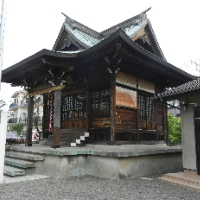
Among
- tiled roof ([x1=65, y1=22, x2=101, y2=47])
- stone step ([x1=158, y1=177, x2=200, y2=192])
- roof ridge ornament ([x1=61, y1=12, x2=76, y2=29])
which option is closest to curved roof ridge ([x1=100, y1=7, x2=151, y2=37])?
tiled roof ([x1=65, y1=22, x2=101, y2=47])

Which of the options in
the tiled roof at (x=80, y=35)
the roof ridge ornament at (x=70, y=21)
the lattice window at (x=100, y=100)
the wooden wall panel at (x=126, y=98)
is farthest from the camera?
the roof ridge ornament at (x=70, y=21)

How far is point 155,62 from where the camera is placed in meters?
9.63

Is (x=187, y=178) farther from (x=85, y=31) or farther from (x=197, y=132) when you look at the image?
(x=85, y=31)

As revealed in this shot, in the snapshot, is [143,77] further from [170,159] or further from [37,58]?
[37,58]

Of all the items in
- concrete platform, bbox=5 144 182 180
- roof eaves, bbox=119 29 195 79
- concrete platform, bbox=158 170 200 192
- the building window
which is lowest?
concrete platform, bbox=158 170 200 192

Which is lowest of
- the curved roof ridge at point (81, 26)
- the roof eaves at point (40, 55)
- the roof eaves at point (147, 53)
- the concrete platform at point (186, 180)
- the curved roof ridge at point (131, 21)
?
the concrete platform at point (186, 180)

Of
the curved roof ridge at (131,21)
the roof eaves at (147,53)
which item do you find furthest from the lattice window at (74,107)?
the curved roof ridge at (131,21)

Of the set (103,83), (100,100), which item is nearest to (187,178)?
(100,100)

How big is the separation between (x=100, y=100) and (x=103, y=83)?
82 centimetres

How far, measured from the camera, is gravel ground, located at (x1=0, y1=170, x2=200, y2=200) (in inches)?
205

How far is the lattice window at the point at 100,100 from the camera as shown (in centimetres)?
995

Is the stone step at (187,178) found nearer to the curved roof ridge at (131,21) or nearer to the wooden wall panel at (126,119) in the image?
the wooden wall panel at (126,119)

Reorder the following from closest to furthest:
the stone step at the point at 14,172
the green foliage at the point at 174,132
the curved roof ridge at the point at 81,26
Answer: the stone step at the point at 14,172, the curved roof ridge at the point at 81,26, the green foliage at the point at 174,132

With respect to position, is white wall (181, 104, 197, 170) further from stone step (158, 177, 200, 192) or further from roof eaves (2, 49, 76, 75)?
roof eaves (2, 49, 76, 75)
